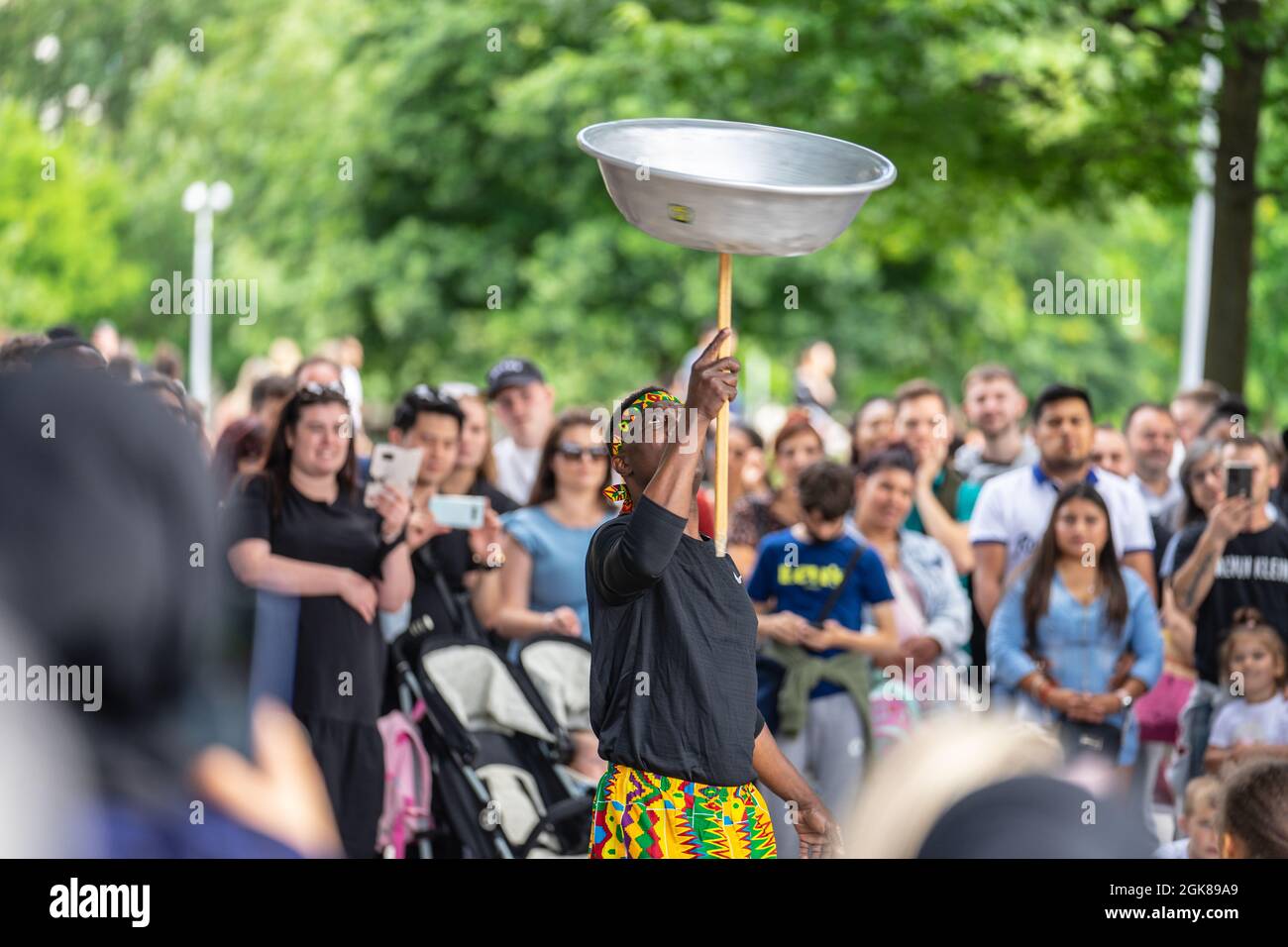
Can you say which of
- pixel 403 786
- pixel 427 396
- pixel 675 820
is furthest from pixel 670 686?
pixel 427 396

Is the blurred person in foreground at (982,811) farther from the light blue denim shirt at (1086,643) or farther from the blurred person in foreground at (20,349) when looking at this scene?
the blurred person in foreground at (20,349)

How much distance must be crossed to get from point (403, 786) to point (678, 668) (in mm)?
2727

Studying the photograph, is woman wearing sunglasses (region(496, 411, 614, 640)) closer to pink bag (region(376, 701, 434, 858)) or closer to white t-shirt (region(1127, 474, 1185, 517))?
pink bag (region(376, 701, 434, 858))

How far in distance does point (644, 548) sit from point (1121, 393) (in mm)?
29841

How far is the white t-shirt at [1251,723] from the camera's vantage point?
21.3ft

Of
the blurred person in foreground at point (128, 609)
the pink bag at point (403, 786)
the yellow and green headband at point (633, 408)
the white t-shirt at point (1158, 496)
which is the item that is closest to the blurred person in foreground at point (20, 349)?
the pink bag at point (403, 786)

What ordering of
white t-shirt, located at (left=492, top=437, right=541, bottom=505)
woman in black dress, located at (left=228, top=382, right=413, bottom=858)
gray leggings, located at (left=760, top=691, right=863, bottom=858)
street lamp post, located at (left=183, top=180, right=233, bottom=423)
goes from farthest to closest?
1. street lamp post, located at (left=183, top=180, right=233, bottom=423)
2. white t-shirt, located at (left=492, top=437, right=541, bottom=505)
3. gray leggings, located at (left=760, top=691, right=863, bottom=858)
4. woman in black dress, located at (left=228, top=382, right=413, bottom=858)

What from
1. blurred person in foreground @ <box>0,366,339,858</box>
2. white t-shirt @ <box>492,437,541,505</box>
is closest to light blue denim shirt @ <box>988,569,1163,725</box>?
white t-shirt @ <box>492,437,541,505</box>

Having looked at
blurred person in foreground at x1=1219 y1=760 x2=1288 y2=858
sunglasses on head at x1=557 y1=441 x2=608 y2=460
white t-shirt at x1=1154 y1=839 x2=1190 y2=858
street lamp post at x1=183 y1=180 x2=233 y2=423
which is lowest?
white t-shirt at x1=1154 y1=839 x2=1190 y2=858

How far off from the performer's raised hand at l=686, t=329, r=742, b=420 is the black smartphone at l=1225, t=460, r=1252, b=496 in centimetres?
386

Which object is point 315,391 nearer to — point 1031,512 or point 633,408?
point 633,408

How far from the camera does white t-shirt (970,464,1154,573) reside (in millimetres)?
7023

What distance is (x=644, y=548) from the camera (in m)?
3.54

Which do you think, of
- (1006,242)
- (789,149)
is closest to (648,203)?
(789,149)
